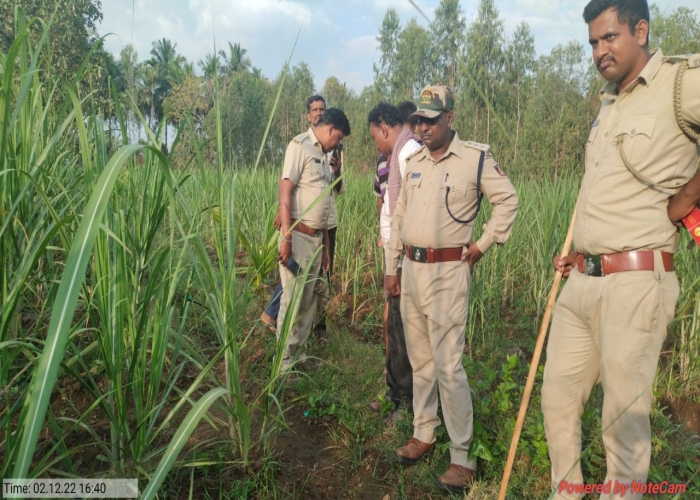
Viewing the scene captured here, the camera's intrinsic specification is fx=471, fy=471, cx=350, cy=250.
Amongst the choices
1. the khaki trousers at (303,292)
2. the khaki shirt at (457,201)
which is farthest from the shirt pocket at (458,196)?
the khaki trousers at (303,292)

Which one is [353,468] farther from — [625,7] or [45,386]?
[625,7]

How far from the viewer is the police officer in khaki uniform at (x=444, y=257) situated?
2.29 meters

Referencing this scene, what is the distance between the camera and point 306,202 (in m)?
3.42

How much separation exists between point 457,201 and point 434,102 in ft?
1.69

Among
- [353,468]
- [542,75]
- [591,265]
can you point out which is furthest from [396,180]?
[353,468]

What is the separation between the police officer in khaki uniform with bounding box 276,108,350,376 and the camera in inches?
127

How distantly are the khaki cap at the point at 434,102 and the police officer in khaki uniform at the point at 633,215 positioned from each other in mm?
745

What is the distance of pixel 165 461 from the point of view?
0.89m

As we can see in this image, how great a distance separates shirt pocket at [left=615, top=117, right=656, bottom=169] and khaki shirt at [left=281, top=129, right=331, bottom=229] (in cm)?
201

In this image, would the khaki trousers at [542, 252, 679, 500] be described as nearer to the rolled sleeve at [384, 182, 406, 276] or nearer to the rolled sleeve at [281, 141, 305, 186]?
the rolled sleeve at [384, 182, 406, 276]

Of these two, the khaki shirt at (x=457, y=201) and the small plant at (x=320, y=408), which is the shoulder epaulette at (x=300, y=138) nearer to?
the khaki shirt at (x=457, y=201)

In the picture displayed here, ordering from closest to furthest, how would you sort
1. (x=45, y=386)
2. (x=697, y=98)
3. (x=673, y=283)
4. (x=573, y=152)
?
(x=45, y=386), (x=697, y=98), (x=673, y=283), (x=573, y=152)

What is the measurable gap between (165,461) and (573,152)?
4.88 meters

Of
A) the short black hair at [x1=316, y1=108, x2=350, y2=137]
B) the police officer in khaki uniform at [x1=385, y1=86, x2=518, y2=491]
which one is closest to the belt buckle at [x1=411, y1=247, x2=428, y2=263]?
the police officer in khaki uniform at [x1=385, y1=86, x2=518, y2=491]
